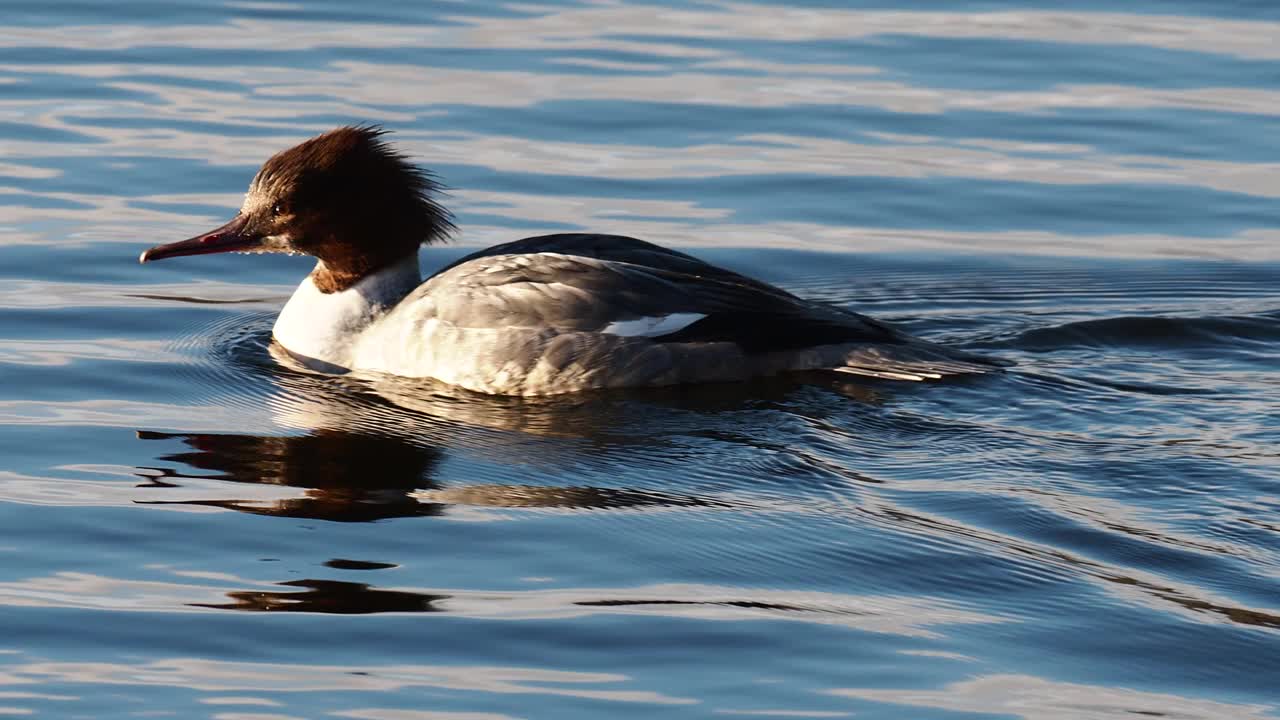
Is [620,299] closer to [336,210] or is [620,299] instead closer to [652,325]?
[652,325]

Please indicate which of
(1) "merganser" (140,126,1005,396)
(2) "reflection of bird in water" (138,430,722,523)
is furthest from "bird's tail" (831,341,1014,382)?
(2) "reflection of bird in water" (138,430,722,523)

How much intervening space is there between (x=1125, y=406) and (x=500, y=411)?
263cm

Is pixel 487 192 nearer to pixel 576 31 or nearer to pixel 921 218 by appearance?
pixel 921 218

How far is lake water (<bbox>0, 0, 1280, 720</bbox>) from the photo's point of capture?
227 inches

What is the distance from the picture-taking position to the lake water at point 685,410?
577cm

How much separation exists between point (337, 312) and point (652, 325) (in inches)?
62.4

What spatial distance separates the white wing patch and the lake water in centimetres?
35

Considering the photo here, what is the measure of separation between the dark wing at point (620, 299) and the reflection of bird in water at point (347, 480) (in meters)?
1.07

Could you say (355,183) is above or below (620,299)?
above

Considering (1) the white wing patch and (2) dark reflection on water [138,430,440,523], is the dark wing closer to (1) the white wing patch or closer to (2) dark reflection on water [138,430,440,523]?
(1) the white wing patch

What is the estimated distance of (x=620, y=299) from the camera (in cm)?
887

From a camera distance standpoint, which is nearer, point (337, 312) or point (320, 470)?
point (320, 470)

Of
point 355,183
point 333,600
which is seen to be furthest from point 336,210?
point 333,600

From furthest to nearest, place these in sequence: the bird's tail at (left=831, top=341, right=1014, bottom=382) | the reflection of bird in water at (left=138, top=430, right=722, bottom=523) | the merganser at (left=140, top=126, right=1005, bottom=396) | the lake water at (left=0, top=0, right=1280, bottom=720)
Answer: the merganser at (left=140, top=126, right=1005, bottom=396) < the bird's tail at (left=831, top=341, right=1014, bottom=382) < the reflection of bird in water at (left=138, top=430, right=722, bottom=523) < the lake water at (left=0, top=0, right=1280, bottom=720)
